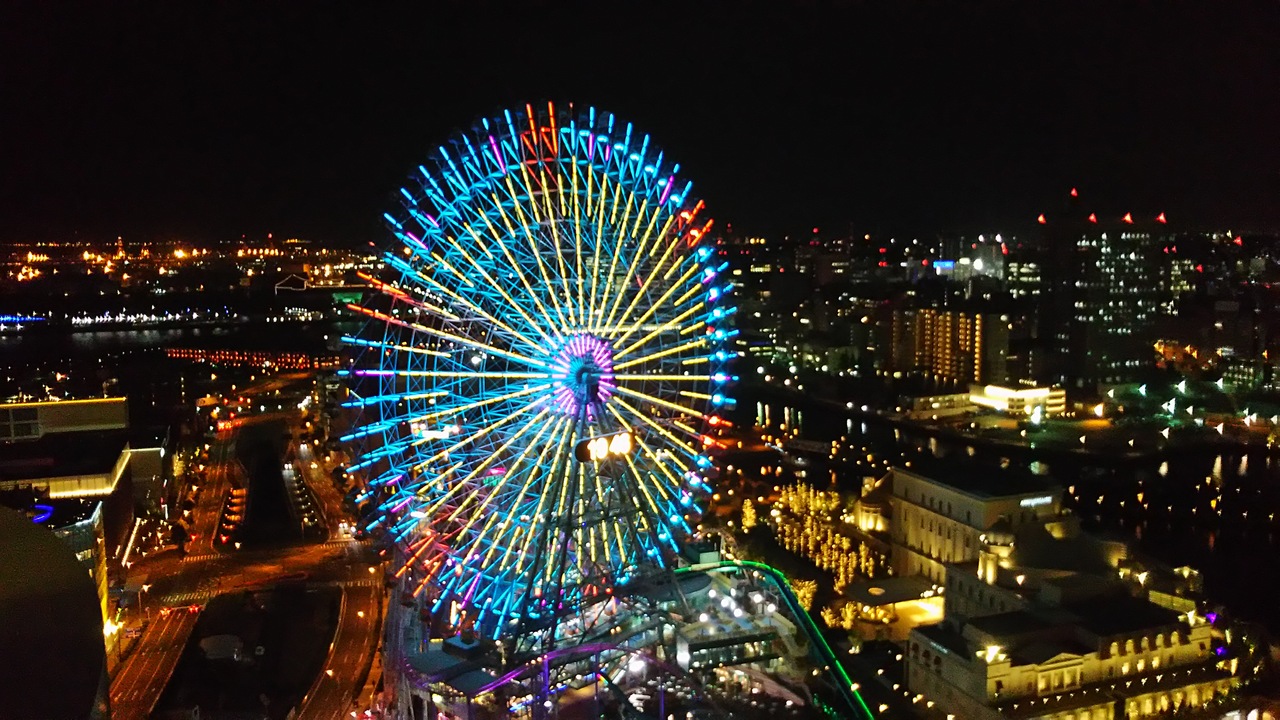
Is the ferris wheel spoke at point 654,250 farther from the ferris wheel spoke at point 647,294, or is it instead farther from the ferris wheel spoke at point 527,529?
the ferris wheel spoke at point 527,529

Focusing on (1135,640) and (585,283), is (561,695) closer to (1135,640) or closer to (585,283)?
(585,283)

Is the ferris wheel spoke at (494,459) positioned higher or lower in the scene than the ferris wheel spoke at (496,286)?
lower

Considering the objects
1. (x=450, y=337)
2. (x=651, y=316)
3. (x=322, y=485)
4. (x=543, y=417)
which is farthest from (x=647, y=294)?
(x=322, y=485)

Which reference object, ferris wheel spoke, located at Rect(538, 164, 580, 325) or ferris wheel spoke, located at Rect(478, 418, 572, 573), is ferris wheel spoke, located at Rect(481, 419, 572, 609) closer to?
ferris wheel spoke, located at Rect(478, 418, 572, 573)

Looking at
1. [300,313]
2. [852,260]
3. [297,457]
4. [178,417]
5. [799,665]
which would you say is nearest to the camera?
[799,665]

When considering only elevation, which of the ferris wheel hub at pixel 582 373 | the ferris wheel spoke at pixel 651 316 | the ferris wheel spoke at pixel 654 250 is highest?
the ferris wheel spoke at pixel 654 250

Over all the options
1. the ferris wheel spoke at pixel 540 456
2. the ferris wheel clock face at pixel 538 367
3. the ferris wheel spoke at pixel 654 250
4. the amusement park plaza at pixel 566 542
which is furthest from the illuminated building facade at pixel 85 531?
the ferris wheel spoke at pixel 654 250

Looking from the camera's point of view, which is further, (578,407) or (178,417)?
(178,417)

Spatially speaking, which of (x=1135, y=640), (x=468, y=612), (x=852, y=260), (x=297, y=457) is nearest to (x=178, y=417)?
(x=297, y=457)
